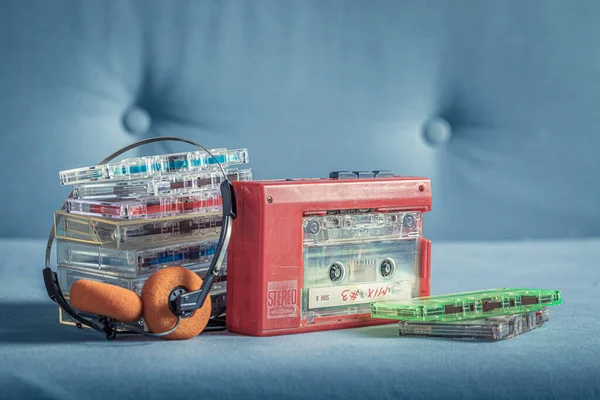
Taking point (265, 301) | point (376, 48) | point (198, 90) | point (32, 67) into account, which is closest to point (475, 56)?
point (376, 48)

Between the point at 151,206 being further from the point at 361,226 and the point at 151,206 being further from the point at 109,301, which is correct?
the point at 361,226

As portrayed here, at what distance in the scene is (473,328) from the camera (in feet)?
4.44

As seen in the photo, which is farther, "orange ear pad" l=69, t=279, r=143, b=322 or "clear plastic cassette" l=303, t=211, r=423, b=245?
"clear plastic cassette" l=303, t=211, r=423, b=245

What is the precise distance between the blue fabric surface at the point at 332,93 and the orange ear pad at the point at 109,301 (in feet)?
2.73

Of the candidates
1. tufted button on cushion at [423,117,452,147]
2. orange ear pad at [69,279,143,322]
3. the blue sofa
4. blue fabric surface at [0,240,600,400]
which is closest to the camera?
blue fabric surface at [0,240,600,400]

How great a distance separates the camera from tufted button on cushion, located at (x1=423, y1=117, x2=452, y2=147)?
7.43 feet

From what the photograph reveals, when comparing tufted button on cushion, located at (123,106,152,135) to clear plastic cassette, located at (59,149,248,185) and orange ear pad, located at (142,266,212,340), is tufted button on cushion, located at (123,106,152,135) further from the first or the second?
orange ear pad, located at (142,266,212,340)

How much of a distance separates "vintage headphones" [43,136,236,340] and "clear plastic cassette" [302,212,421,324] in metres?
0.14

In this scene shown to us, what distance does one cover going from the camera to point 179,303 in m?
1.30

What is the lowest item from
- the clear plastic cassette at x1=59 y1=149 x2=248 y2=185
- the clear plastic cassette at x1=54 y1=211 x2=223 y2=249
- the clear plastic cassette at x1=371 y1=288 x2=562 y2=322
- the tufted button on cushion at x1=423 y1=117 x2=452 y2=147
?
the clear plastic cassette at x1=371 y1=288 x2=562 y2=322

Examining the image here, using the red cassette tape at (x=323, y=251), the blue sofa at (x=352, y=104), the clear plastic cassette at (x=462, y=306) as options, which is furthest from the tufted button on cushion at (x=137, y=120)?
the clear plastic cassette at (x=462, y=306)

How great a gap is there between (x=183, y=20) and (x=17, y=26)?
0.34 m

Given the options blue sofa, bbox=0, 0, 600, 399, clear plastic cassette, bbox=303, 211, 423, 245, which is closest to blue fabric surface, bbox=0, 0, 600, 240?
blue sofa, bbox=0, 0, 600, 399

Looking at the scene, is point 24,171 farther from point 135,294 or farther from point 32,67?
point 135,294
